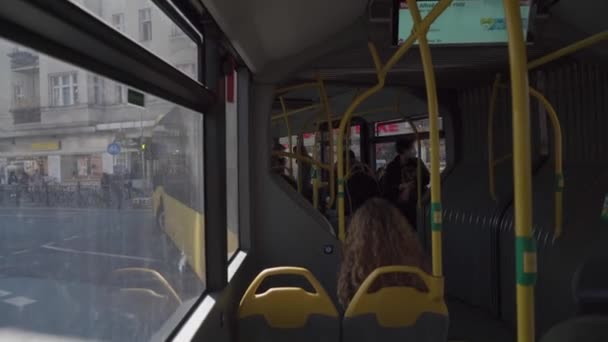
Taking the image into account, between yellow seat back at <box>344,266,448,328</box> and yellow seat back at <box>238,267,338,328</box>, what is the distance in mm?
109

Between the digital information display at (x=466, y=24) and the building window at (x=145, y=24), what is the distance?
1915 mm

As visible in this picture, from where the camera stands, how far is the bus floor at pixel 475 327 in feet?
12.4

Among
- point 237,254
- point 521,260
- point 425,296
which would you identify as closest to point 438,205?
point 425,296

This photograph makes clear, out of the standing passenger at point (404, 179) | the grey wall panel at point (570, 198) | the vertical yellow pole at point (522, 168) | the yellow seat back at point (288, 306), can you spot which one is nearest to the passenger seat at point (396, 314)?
the yellow seat back at point (288, 306)

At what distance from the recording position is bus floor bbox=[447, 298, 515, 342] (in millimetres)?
3777

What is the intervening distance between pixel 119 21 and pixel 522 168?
113 centimetres

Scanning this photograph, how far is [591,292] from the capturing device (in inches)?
116

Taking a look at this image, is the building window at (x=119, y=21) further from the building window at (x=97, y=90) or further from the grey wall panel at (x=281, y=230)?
the grey wall panel at (x=281, y=230)

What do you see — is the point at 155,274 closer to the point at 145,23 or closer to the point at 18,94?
the point at 145,23

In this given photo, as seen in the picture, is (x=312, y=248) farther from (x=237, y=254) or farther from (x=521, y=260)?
(x=521, y=260)

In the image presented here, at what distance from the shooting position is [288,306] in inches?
85.6

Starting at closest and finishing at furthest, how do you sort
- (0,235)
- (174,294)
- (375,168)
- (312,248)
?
1. (0,235)
2. (174,294)
3. (312,248)
4. (375,168)

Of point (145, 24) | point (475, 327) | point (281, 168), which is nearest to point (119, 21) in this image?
point (145, 24)

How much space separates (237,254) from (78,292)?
232cm
